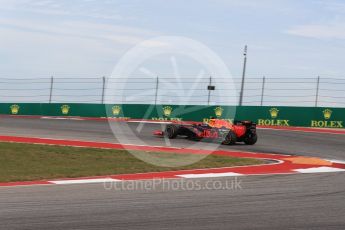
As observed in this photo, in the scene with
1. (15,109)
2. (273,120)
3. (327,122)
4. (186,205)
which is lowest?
(186,205)

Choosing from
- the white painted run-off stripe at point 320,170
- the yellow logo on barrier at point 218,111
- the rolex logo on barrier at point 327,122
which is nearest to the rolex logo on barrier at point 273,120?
the rolex logo on barrier at point 327,122

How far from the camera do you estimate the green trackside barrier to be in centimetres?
2797

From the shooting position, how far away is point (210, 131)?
63.9 feet

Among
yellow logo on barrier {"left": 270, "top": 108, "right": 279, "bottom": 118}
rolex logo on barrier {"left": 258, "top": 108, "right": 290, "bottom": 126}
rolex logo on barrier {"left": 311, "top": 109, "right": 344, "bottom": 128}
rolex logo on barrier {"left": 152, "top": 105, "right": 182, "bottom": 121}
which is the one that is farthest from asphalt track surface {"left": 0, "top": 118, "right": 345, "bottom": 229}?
rolex logo on barrier {"left": 152, "top": 105, "right": 182, "bottom": 121}

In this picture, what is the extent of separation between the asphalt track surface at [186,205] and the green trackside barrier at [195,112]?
15.4 m

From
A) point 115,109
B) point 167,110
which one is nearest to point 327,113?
point 167,110

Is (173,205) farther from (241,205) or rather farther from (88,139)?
(88,139)

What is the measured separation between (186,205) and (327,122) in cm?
2031

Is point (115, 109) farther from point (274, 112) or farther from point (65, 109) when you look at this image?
point (274, 112)

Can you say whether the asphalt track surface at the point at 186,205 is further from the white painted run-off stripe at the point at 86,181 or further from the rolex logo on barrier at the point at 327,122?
the rolex logo on barrier at the point at 327,122

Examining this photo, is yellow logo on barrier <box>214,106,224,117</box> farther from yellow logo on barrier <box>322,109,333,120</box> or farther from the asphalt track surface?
the asphalt track surface

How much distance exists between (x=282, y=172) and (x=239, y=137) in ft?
21.5

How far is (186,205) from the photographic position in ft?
28.2

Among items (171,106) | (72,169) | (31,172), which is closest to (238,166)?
(72,169)
